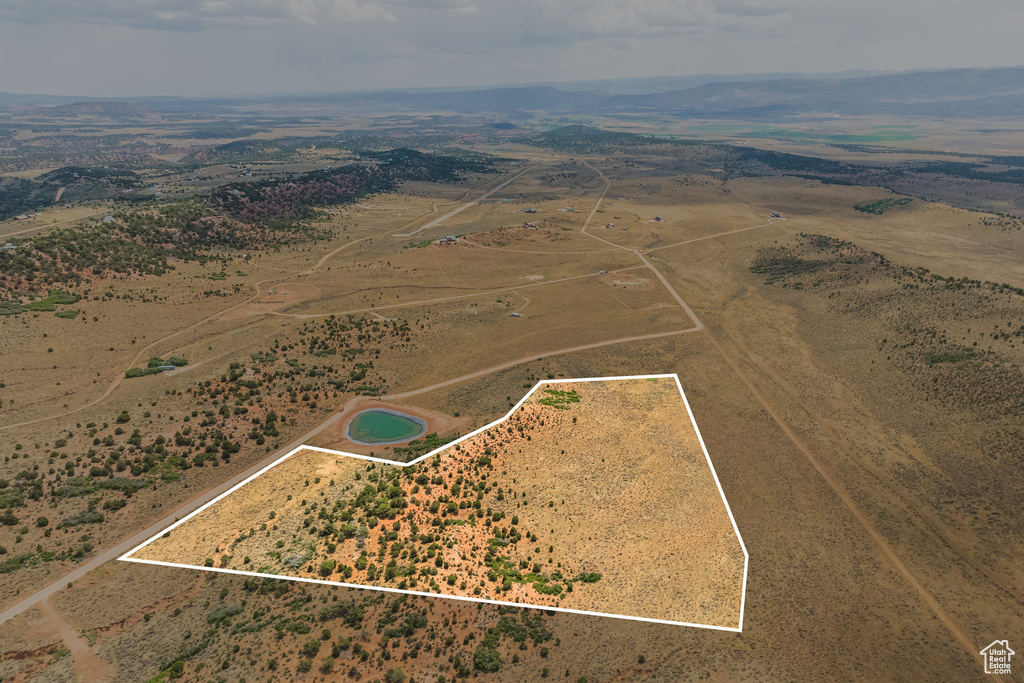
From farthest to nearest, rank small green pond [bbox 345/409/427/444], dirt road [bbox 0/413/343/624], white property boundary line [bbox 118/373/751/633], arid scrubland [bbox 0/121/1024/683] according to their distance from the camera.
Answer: small green pond [bbox 345/409/427/444], dirt road [bbox 0/413/343/624], white property boundary line [bbox 118/373/751/633], arid scrubland [bbox 0/121/1024/683]

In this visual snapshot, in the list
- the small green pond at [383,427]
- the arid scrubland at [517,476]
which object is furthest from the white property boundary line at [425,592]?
the small green pond at [383,427]

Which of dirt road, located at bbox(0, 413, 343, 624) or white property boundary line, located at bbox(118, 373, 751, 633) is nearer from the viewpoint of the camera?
white property boundary line, located at bbox(118, 373, 751, 633)

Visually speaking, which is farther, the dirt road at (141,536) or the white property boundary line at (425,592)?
the dirt road at (141,536)

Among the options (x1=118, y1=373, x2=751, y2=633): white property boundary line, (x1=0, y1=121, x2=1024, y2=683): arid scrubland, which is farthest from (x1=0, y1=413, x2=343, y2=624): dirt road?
(x1=118, y1=373, x2=751, y2=633): white property boundary line

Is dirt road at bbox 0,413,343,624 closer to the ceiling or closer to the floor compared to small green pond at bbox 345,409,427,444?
closer to the floor

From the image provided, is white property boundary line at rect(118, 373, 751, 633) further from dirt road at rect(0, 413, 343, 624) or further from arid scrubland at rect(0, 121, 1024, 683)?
dirt road at rect(0, 413, 343, 624)

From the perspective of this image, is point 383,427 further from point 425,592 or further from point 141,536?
point 425,592

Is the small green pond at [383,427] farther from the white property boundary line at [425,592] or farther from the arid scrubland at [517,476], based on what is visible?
the white property boundary line at [425,592]

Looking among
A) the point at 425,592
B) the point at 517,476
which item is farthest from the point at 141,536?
the point at 517,476

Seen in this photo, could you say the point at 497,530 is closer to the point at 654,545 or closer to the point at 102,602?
the point at 654,545
